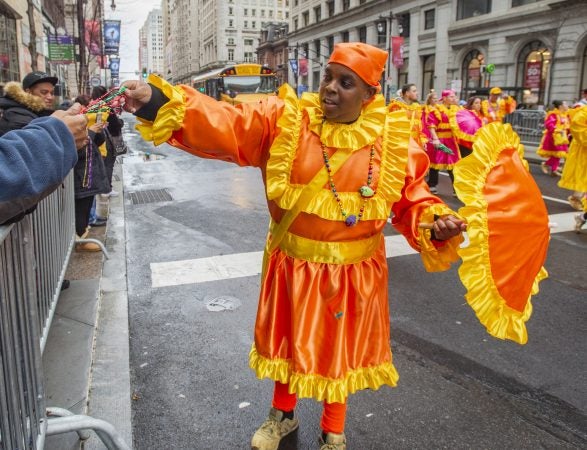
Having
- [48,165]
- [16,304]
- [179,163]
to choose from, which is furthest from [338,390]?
[179,163]

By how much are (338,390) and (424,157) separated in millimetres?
1214

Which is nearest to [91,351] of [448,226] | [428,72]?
[448,226]

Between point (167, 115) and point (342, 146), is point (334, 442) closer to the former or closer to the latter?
point (342, 146)

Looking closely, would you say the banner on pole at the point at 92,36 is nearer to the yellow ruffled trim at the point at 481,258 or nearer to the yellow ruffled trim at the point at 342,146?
the yellow ruffled trim at the point at 342,146

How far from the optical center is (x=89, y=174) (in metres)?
5.71

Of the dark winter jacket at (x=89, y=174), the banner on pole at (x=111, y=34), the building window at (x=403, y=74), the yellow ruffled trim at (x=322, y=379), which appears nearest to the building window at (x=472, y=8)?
the building window at (x=403, y=74)

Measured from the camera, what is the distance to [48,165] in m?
1.64

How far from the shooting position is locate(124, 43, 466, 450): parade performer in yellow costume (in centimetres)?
240

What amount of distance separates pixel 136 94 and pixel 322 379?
4.99 feet

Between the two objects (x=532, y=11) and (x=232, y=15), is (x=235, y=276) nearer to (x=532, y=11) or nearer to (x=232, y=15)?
(x=532, y=11)

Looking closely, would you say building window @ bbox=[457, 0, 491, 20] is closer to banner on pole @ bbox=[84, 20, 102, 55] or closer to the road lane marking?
banner on pole @ bbox=[84, 20, 102, 55]

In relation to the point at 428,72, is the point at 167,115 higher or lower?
lower

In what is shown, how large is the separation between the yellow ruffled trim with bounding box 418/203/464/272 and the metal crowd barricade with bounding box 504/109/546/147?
56.2 ft

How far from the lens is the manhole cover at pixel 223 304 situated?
472 centimetres
